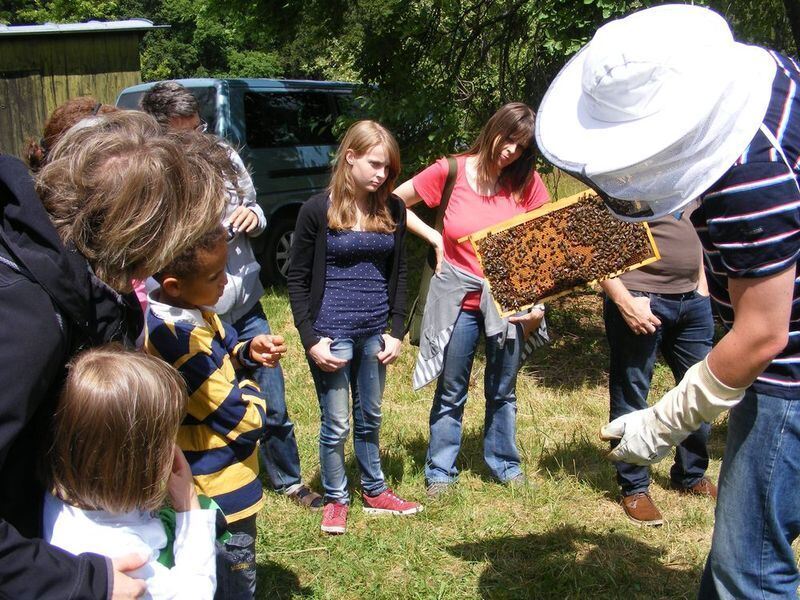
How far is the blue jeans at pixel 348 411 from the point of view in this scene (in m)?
3.54

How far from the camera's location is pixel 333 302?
3504mm

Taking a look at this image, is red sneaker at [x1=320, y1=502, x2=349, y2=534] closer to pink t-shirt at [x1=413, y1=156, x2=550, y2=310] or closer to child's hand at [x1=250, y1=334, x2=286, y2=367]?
pink t-shirt at [x1=413, y1=156, x2=550, y2=310]

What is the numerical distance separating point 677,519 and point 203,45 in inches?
1007

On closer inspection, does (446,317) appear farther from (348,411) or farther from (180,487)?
(180,487)

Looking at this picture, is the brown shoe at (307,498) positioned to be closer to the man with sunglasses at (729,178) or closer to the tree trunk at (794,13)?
the man with sunglasses at (729,178)

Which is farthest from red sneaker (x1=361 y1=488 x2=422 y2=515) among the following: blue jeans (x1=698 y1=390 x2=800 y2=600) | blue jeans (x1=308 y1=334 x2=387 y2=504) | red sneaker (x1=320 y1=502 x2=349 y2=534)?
blue jeans (x1=698 y1=390 x2=800 y2=600)

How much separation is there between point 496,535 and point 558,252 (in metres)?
1.41

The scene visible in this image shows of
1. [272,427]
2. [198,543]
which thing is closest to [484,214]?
[272,427]

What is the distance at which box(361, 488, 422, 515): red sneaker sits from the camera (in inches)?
149

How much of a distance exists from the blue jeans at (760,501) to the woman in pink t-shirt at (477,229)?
1683mm

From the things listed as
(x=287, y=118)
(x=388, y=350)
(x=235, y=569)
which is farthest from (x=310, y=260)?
(x=287, y=118)

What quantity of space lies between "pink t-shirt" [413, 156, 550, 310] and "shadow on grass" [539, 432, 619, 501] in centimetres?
116

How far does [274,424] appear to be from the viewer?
3.80 meters

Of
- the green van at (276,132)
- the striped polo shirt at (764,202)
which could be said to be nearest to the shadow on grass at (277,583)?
the striped polo shirt at (764,202)
